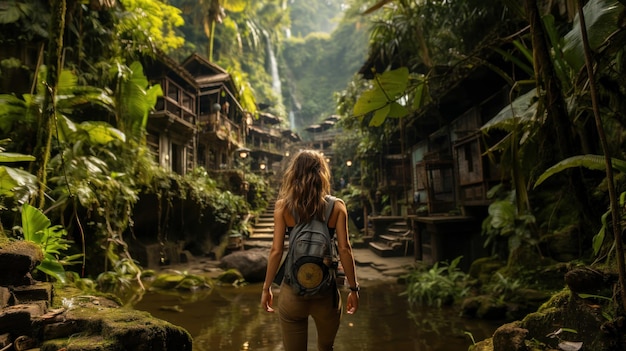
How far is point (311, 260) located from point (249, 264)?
8298 millimetres

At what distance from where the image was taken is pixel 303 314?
2361mm

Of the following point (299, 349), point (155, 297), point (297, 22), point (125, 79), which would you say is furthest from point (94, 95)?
point (297, 22)

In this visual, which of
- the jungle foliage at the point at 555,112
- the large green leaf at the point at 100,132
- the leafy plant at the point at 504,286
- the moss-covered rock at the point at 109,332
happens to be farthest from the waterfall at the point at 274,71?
the moss-covered rock at the point at 109,332

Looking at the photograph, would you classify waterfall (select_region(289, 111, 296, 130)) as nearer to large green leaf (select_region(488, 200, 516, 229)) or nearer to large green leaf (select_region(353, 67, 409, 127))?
large green leaf (select_region(488, 200, 516, 229))

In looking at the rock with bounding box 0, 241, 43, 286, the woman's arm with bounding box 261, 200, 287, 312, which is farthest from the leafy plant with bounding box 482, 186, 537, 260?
the rock with bounding box 0, 241, 43, 286

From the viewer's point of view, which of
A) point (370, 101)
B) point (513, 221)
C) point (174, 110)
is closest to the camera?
point (370, 101)

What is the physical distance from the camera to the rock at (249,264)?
9.93 m

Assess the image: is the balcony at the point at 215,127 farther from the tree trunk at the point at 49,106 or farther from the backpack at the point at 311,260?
the backpack at the point at 311,260

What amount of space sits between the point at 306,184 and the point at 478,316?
480cm

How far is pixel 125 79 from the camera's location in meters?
8.35

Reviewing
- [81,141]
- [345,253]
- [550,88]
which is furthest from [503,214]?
[81,141]

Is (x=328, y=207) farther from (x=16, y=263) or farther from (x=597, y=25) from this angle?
(x=16, y=263)

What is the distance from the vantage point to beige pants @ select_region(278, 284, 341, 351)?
2.34m

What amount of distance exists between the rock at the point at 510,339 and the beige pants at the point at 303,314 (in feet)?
4.78
